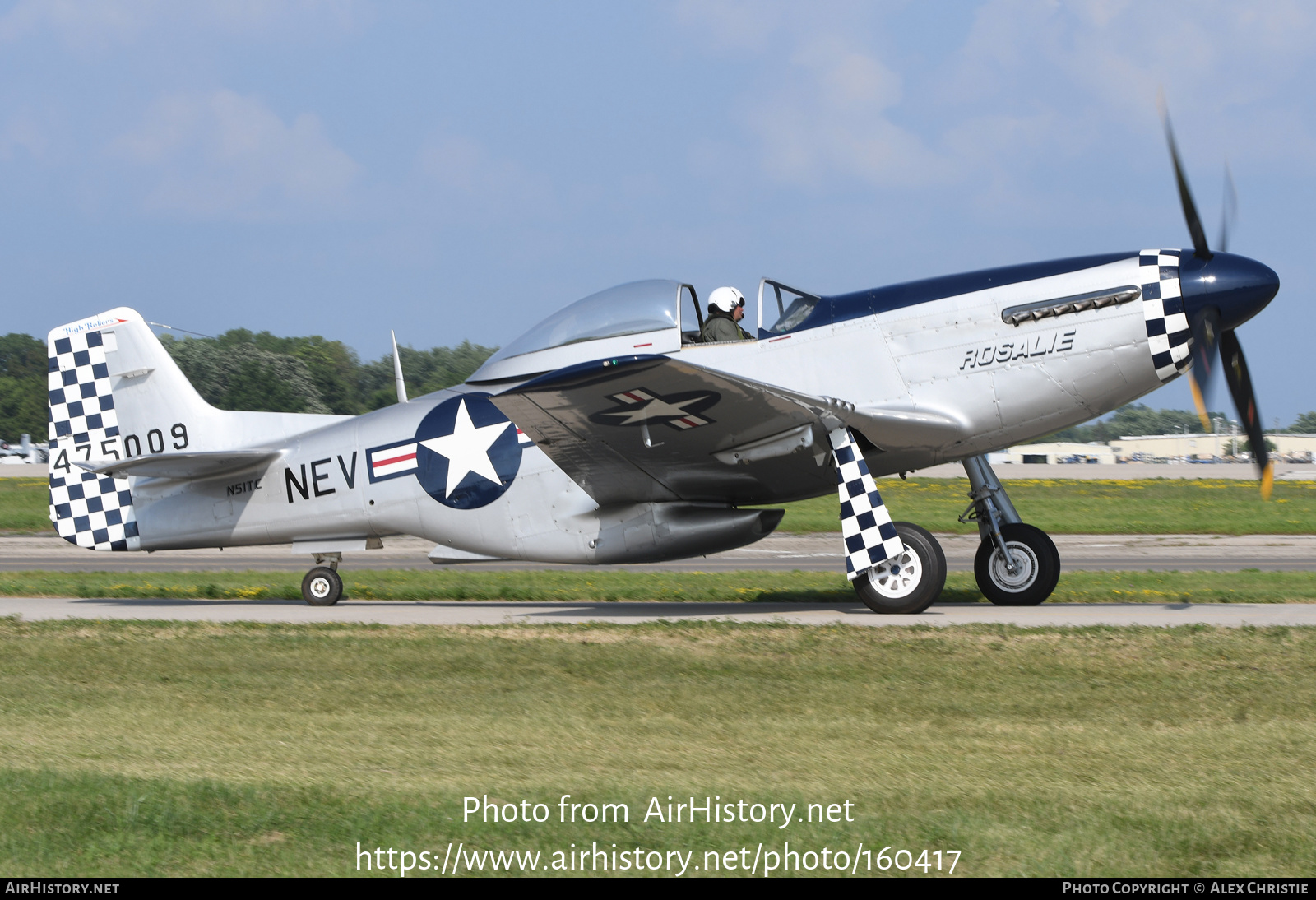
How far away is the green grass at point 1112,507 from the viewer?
2759cm

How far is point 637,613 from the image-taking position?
39.1 ft

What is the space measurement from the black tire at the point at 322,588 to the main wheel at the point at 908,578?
620cm

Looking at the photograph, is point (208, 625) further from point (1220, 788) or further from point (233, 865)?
point (1220, 788)

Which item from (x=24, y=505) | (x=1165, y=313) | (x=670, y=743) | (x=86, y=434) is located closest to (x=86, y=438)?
(x=86, y=434)

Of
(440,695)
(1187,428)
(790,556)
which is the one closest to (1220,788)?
(440,695)

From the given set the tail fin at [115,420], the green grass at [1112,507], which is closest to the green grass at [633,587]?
the tail fin at [115,420]

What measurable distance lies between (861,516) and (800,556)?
1105 centimetres

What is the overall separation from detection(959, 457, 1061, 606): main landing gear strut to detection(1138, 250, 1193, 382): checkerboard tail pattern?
213cm

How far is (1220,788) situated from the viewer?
482 cm

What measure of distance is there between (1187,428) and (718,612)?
150m

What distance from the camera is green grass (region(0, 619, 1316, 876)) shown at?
422 cm

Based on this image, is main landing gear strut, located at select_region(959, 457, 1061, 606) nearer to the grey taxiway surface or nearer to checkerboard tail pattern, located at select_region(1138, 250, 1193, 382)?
the grey taxiway surface

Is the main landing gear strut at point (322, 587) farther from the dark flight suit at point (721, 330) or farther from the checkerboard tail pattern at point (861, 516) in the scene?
the checkerboard tail pattern at point (861, 516)

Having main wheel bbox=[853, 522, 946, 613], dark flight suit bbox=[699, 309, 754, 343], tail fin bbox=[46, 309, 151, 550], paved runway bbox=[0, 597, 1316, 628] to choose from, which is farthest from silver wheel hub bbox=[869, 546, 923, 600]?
tail fin bbox=[46, 309, 151, 550]
